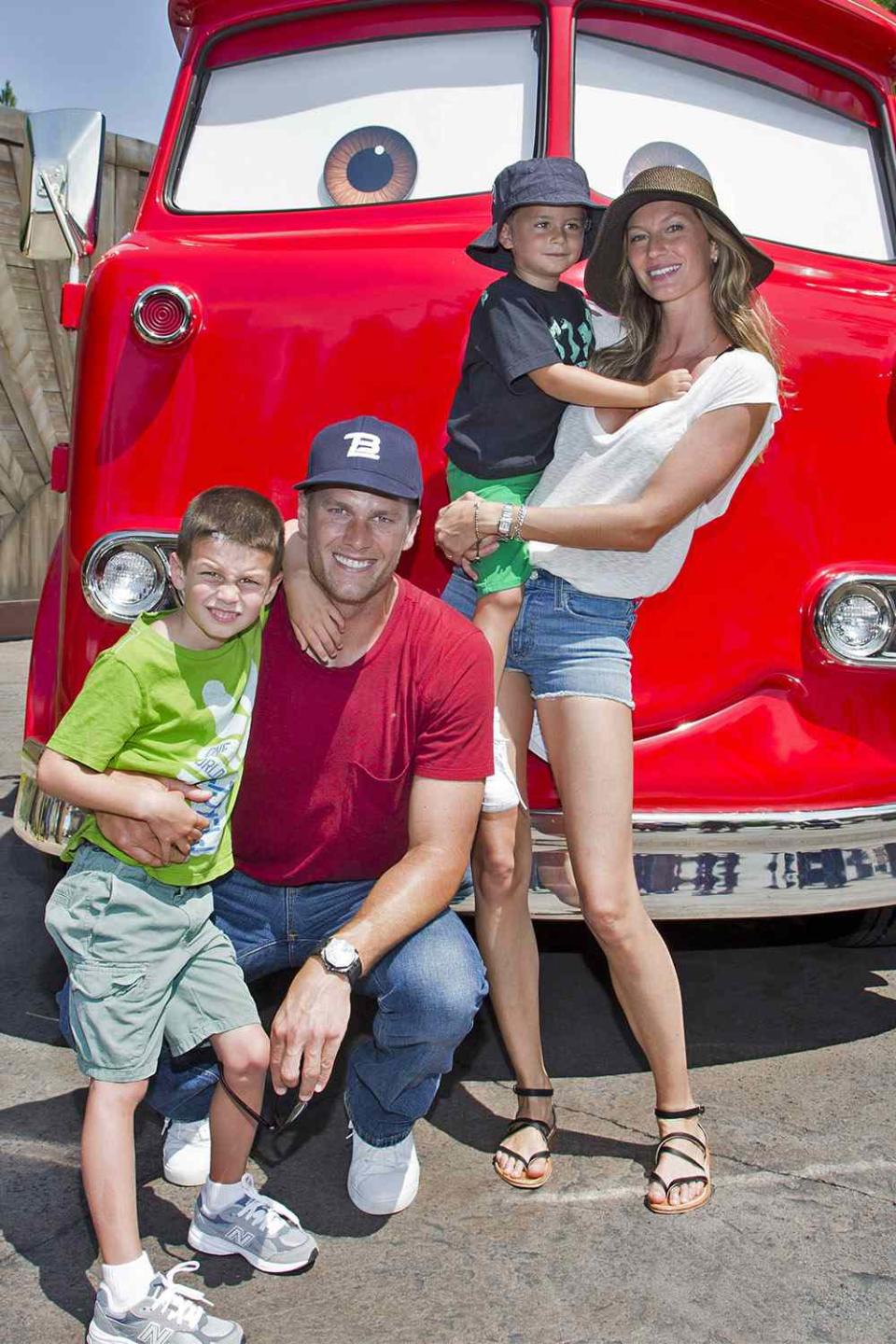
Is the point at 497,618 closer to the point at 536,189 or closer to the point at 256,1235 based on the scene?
the point at 536,189

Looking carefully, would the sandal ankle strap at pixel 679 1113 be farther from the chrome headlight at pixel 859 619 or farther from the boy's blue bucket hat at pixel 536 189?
the boy's blue bucket hat at pixel 536 189

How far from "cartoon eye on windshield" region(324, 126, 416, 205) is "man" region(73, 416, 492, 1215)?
105 cm

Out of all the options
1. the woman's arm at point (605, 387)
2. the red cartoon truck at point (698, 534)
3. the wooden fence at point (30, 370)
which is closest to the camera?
the woman's arm at point (605, 387)

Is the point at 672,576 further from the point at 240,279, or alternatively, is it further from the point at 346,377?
the point at 240,279

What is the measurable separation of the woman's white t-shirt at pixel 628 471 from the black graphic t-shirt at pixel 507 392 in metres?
0.06

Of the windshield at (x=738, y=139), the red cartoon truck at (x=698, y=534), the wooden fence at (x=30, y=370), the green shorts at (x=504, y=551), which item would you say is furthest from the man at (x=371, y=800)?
the wooden fence at (x=30, y=370)

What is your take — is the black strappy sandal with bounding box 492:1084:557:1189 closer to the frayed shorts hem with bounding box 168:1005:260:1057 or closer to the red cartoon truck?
the red cartoon truck

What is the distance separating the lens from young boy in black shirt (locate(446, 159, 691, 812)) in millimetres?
2338

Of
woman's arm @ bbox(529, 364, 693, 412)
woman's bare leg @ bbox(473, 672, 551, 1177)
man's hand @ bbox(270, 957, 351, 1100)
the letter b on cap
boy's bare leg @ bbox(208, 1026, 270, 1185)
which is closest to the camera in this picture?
man's hand @ bbox(270, 957, 351, 1100)

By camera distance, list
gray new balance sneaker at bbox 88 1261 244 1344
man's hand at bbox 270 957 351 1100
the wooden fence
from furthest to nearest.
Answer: the wooden fence, man's hand at bbox 270 957 351 1100, gray new balance sneaker at bbox 88 1261 244 1344

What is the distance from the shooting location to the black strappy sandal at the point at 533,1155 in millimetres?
2377

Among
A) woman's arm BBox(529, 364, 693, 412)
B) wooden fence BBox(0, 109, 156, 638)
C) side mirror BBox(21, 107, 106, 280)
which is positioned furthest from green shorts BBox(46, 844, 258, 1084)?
wooden fence BBox(0, 109, 156, 638)

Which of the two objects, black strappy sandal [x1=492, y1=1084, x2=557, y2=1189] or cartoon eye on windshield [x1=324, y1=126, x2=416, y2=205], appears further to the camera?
cartoon eye on windshield [x1=324, y1=126, x2=416, y2=205]

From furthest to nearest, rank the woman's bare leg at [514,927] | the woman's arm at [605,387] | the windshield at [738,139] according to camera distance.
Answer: the windshield at [738,139]
the woman's bare leg at [514,927]
the woman's arm at [605,387]
